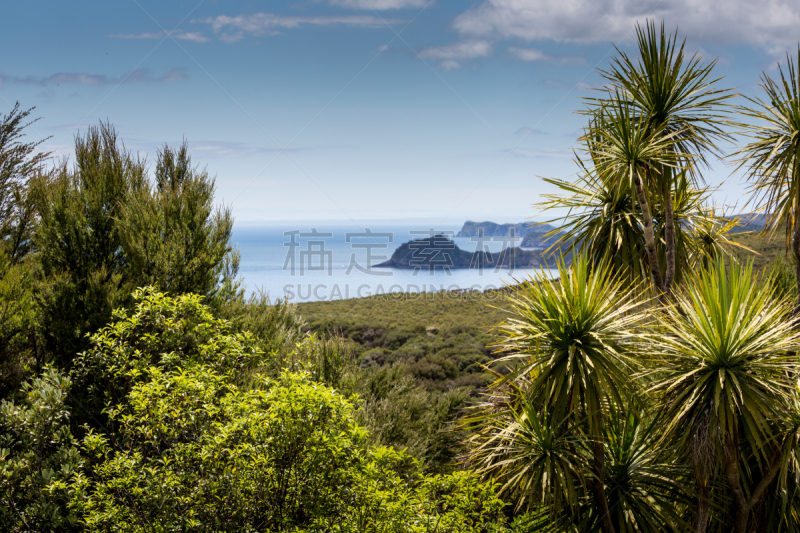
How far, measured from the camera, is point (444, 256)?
46.4 meters

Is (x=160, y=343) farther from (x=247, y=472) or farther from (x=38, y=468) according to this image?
(x=247, y=472)

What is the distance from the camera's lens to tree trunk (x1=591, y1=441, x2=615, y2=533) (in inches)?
206

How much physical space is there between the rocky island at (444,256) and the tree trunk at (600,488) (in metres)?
32.8

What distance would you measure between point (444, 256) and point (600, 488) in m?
41.3

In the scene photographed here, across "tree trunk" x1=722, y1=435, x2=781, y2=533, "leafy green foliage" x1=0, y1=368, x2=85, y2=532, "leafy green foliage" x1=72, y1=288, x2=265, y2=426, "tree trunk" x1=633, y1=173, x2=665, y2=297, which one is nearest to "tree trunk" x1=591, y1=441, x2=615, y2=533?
"tree trunk" x1=722, y1=435, x2=781, y2=533

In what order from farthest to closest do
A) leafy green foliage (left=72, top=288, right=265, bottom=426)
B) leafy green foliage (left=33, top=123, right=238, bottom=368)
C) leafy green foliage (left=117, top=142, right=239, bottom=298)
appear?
leafy green foliage (left=117, top=142, right=239, bottom=298) → leafy green foliage (left=33, top=123, right=238, bottom=368) → leafy green foliage (left=72, top=288, right=265, bottom=426)

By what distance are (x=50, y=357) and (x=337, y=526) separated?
19.8 feet

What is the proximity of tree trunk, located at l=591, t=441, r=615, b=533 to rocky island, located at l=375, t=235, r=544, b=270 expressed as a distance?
32.8 m

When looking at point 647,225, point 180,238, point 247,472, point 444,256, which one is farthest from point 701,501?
point 444,256

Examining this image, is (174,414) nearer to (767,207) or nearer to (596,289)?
(596,289)

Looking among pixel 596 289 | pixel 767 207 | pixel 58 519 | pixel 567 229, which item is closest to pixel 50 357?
pixel 58 519

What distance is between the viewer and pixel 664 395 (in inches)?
191

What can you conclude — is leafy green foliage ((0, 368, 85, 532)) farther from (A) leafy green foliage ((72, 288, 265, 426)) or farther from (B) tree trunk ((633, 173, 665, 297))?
(B) tree trunk ((633, 173, 665, 297))

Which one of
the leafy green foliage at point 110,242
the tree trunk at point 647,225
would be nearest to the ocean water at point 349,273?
the leafy green foliage at point 110,242
